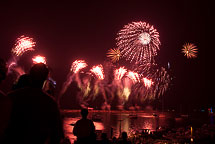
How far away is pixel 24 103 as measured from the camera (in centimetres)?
221

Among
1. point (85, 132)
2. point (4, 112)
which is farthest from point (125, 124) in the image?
point (4, 112)

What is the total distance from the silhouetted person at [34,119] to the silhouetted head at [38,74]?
3cm

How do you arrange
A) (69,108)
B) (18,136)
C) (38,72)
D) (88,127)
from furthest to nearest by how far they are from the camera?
(69,108), (88,127), (38,72), (18,136)

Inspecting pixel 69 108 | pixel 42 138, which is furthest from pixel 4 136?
pixel 69 108

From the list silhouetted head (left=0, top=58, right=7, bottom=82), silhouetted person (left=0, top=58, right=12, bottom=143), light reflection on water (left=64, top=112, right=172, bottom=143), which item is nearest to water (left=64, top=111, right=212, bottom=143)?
light reflection on water (left=64, top=112, right=172, bottom=143)

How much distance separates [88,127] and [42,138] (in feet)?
9.23

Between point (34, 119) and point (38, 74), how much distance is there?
1.95ft

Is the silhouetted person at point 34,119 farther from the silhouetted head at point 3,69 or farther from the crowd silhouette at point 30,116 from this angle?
the silhouetted head at point 3,69

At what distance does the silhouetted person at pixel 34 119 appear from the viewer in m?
2.10

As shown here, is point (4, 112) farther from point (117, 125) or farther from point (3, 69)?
point (117, 125)

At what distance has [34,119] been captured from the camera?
2193 millimetres

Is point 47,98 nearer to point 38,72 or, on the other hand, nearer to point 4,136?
point 38,72

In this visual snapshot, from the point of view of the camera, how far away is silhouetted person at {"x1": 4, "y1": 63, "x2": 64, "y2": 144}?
6.88ft

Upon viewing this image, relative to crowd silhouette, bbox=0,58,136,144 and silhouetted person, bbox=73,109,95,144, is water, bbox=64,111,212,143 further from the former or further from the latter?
crowd silhouette, bbox=0,58,136,144
